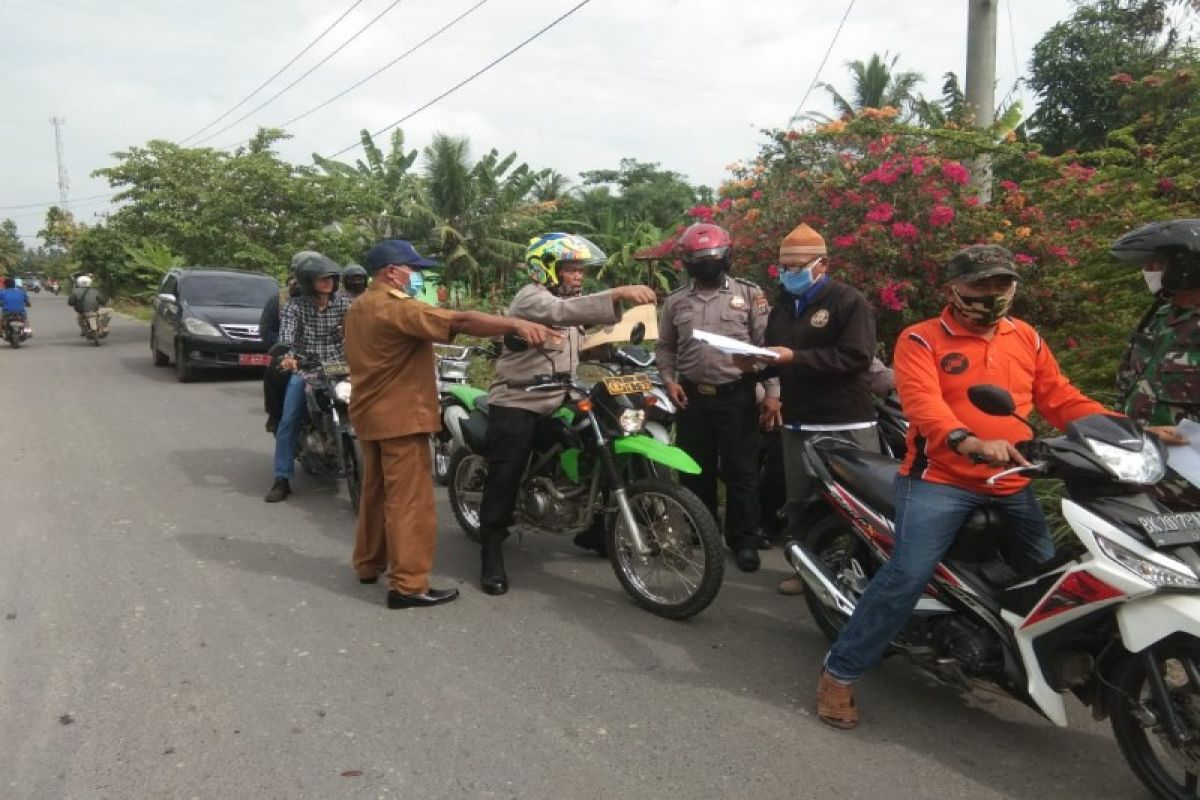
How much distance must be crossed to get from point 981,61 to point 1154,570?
778 cm

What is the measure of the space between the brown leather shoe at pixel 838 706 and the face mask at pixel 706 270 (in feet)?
7.80

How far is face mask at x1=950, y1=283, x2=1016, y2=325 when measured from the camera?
305cm

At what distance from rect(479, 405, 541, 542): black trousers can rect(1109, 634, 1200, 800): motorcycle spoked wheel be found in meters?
2.91

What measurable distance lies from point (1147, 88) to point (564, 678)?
8.33 meters

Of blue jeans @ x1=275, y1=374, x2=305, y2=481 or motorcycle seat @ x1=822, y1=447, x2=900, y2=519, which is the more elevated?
motorcycle seat @ x1=822, y1=447, x2=900, y2=519

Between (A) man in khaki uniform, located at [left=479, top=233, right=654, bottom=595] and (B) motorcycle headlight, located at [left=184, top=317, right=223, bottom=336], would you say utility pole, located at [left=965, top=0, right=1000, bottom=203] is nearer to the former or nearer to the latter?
(A) man in khaki uniform, located at [left=479, top=233, right=654, bottom=595]

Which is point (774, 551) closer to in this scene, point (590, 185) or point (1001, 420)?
point (1001, 420)

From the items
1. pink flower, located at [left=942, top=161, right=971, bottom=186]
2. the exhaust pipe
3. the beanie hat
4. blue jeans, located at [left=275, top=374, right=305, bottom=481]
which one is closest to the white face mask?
the beanie hat

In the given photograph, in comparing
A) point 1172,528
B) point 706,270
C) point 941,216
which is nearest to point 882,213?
point 941,216

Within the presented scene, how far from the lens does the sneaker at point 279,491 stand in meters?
6.61

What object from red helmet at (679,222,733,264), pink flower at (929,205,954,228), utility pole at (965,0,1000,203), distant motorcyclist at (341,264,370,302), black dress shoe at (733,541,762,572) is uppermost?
utility pole at (965,0,1000,203)

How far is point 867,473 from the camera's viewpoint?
363cm

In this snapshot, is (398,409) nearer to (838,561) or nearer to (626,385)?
(626,385)

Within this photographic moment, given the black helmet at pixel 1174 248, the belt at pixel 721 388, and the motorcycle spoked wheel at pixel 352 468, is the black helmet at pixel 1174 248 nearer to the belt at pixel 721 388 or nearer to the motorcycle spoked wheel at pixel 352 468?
the belt at pixel 721 388
